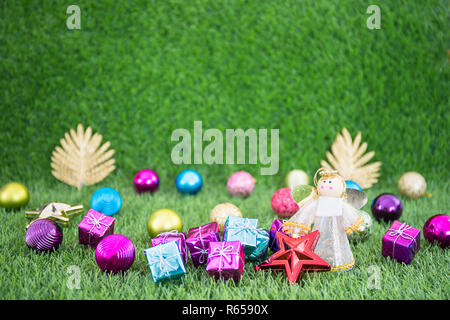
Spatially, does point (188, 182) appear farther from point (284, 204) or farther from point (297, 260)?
point (297, 260)

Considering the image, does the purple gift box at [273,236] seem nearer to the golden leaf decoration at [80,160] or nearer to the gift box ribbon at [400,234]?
the gift box ribbon at [400,234]

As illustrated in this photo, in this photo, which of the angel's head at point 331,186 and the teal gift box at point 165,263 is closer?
the teal gift box at point 165,263

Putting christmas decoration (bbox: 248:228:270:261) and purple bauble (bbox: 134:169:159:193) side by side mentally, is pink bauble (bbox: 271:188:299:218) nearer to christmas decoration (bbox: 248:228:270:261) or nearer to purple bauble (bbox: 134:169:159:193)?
christmas decoration (bbox: 248:228:270:261)

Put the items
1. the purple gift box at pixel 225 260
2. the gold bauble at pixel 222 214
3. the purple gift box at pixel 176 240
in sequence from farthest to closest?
1. the gold bauble at pixel 222 214
2. the purple gift box at pixel 176 240
3. the purple gift box at pixel 225 260

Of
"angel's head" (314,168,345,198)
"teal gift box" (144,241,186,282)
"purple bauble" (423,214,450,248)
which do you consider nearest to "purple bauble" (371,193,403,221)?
"purple bauble" (423,214,450,248)

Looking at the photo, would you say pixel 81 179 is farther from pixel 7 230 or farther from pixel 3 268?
pixel 3 268

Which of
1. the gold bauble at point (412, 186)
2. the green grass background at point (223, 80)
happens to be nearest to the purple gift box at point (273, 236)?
the green grass background at point (223, 80)
